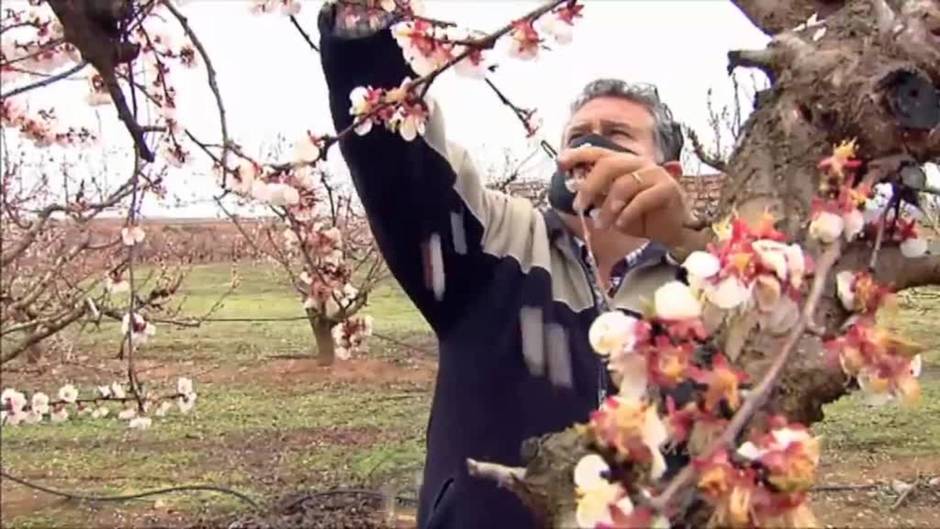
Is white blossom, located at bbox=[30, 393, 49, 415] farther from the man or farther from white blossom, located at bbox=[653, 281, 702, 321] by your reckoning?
white blossom, located at bbox=[653, 281, 702, 321]

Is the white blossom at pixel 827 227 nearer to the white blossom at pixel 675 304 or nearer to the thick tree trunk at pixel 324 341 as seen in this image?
the white blossom at pixel 675 304

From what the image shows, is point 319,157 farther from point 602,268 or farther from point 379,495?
point 379,495

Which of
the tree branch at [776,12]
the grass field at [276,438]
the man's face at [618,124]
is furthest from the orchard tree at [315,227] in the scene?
the grass field at [276,438]

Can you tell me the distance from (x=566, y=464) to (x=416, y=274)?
855 mm

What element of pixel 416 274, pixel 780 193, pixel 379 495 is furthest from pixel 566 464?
pixel 379 495

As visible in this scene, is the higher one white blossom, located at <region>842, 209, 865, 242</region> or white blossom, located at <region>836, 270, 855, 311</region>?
white blossom, located at <region>842, 209, 865, 242</region>

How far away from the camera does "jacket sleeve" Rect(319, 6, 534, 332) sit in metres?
1.26

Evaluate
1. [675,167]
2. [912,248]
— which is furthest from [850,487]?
[912,248]

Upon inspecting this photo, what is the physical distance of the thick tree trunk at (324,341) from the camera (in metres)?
9.05

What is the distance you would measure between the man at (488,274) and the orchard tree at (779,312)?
1.76 feet

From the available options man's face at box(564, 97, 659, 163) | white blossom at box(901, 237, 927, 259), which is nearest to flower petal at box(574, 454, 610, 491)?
white blossom at box(901, 237, 927, 259)

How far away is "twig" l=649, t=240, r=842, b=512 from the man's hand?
295mm

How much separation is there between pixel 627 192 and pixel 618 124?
1.85 ft

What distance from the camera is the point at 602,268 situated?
4.85 ft
